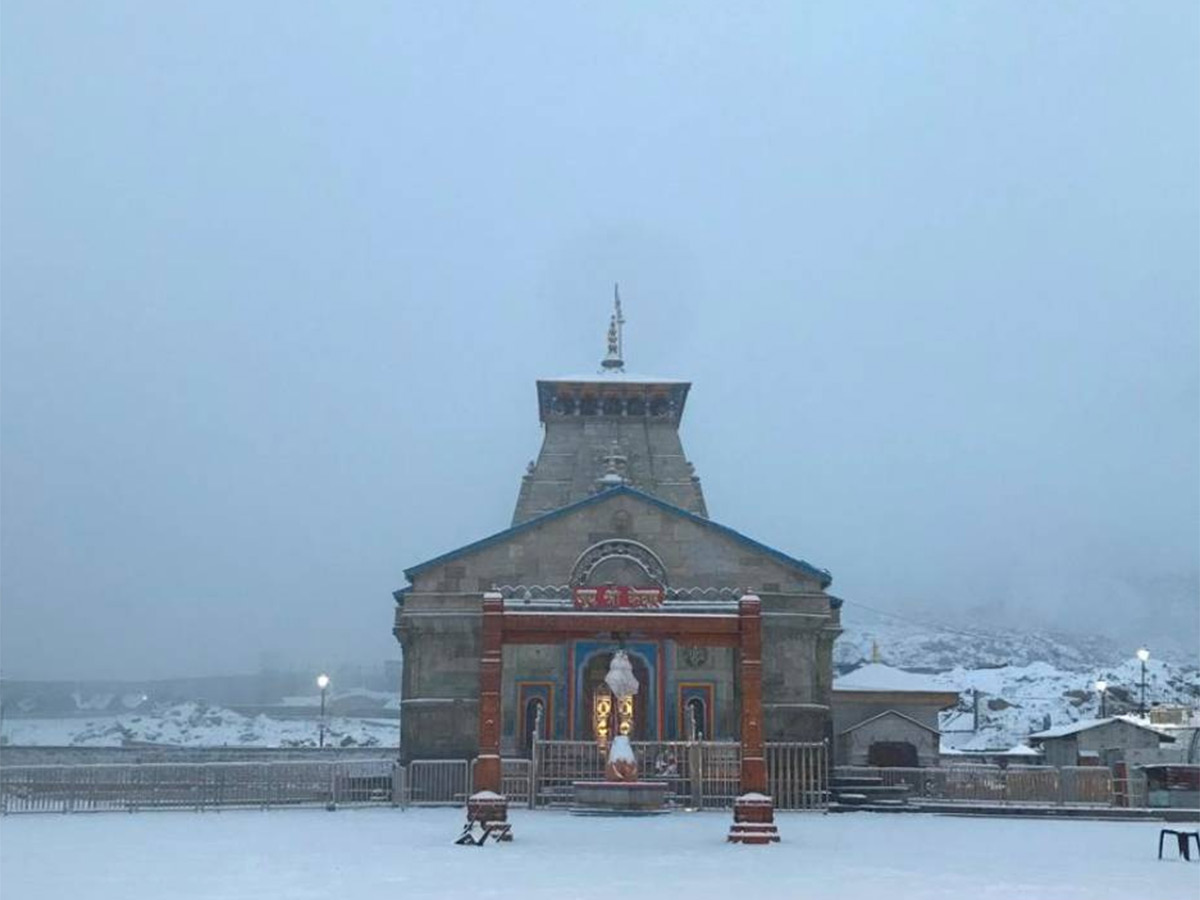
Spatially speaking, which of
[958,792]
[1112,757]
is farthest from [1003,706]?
[958,792]

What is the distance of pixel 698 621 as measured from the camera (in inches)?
752

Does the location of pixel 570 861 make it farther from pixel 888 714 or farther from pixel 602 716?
pixel 888 714

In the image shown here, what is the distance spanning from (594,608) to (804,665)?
12082 millimetres

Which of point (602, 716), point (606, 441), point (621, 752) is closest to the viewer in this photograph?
point (621, 752)

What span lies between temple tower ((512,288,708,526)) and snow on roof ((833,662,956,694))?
7.01m

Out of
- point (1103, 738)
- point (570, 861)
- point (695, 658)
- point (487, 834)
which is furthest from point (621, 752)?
point (1103, 738)

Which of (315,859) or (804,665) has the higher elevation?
(804,665)

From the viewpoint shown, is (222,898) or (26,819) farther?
(26,819)

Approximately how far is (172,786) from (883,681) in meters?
21.1

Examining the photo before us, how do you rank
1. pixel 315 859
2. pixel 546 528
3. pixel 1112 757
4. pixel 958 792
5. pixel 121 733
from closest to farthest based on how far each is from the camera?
pixel 315 859 < pixel 958 792 < pixel 546 528 < pixel 1112 757 < pixel 121 733

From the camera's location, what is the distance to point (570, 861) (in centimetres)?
1434

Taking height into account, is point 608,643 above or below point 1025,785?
above

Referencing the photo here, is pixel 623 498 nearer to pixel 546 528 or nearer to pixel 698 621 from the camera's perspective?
pixel 546 528

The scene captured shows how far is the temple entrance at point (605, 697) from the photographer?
3027 cm
